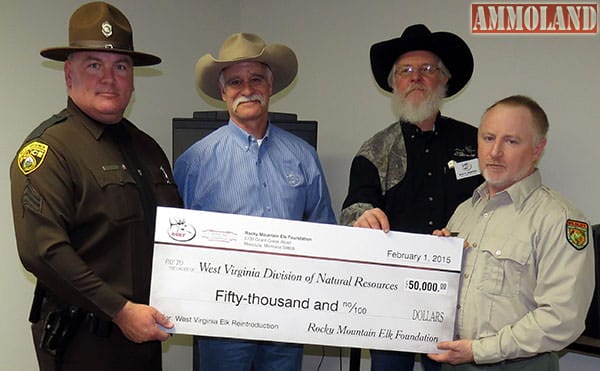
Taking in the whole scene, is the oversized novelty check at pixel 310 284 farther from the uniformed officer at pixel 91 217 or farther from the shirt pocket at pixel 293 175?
the shirt pocket at pixel 293 175

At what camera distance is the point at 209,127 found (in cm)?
351

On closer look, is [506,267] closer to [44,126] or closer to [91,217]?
[91,217]

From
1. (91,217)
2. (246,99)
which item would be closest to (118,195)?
(91,217)

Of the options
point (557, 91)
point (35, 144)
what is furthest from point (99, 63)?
point (557, 91)

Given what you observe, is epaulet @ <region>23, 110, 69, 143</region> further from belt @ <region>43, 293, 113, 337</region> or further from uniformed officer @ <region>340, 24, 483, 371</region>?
uniformed officer @ <region>340, 24, 483, 371</region>

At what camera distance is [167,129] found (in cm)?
414

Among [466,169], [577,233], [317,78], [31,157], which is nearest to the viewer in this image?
[577,233]

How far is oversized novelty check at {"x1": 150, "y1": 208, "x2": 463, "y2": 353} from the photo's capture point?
2.28 m

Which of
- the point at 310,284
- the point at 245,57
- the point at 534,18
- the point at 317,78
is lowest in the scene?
the point at 310,284

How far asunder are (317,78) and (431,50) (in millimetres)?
1496

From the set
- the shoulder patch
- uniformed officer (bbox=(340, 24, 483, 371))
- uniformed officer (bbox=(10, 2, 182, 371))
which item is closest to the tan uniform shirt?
the shoulder patch

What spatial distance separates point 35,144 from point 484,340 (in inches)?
59.9

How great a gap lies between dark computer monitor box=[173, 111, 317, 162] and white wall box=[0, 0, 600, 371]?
1.54 feet

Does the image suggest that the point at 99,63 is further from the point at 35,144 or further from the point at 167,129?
the point at 167,129
